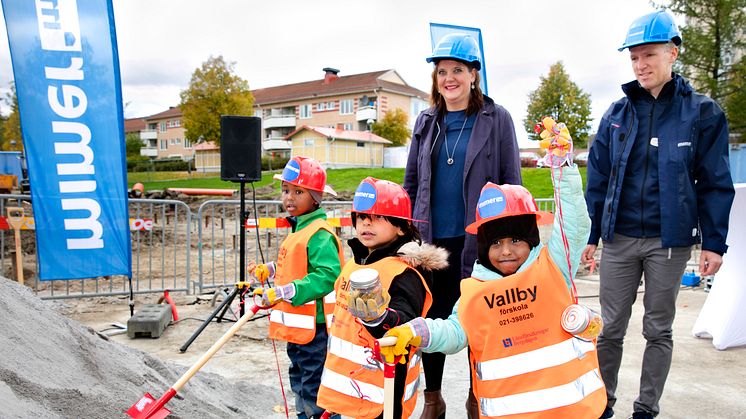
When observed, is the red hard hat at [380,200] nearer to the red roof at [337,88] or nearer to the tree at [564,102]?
the tree at [564,102]

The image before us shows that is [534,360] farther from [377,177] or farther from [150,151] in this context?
[150,151]

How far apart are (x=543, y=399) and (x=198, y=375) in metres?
2.65

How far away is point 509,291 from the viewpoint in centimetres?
211

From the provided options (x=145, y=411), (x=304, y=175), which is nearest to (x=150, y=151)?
(x=304, y=175)

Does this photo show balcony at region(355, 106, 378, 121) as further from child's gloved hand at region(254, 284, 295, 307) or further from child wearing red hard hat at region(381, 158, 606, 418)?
child wearing red hard hat at region(381, 158, 606, 418)

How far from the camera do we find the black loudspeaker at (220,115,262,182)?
600cm

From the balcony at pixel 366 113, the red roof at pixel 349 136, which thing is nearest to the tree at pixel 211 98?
the red roof at pixel 349 136

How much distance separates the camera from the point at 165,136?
72.4 meters

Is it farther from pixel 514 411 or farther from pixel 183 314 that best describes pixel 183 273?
pixel 514 411

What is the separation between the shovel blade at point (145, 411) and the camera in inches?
103

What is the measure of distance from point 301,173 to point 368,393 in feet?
4.71

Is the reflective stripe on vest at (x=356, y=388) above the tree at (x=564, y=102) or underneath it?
underneath

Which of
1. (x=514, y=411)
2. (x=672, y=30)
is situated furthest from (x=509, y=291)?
(x=672, y=30)

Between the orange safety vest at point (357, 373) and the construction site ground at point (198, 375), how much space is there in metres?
0.99
